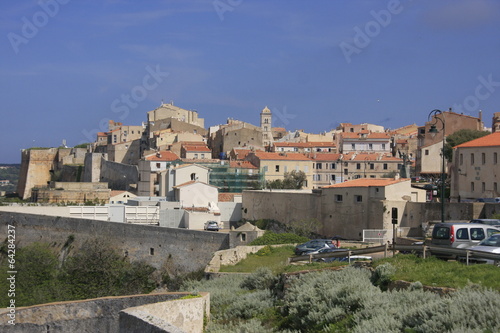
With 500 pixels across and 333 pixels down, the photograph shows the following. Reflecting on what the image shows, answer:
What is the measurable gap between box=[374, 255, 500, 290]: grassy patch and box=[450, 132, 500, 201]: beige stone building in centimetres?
2274

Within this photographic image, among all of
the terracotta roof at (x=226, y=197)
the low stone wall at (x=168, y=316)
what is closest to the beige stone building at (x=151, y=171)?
the terracotta roof at (x=226, y=197)

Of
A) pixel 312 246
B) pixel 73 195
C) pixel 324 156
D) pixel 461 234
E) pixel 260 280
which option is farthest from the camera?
pixel 324 156

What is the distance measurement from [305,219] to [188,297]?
26426mm

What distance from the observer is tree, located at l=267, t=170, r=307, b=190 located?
6421 cm

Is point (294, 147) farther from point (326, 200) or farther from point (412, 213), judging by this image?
point (412, 213)

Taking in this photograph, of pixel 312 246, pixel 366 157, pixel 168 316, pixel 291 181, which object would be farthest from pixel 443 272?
pixel 366 157

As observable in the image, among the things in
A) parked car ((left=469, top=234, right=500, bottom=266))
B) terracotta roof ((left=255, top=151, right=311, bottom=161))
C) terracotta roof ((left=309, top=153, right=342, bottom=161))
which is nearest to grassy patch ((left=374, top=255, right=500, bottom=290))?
parked car ((left=469, top=234, right=500, bottom=266))

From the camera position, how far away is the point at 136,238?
37.1 m

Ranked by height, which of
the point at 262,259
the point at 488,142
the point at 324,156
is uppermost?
the point at 324,156

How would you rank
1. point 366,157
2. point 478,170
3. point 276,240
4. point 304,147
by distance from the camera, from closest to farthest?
point 276,240
point 478,170
point 366,157
point 304,147

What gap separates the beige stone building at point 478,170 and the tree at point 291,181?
24600 mm

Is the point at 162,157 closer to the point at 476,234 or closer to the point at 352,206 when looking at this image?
the point at 352,206

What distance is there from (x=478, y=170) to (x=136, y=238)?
18.3m

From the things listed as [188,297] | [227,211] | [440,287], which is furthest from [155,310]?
[227,211]
